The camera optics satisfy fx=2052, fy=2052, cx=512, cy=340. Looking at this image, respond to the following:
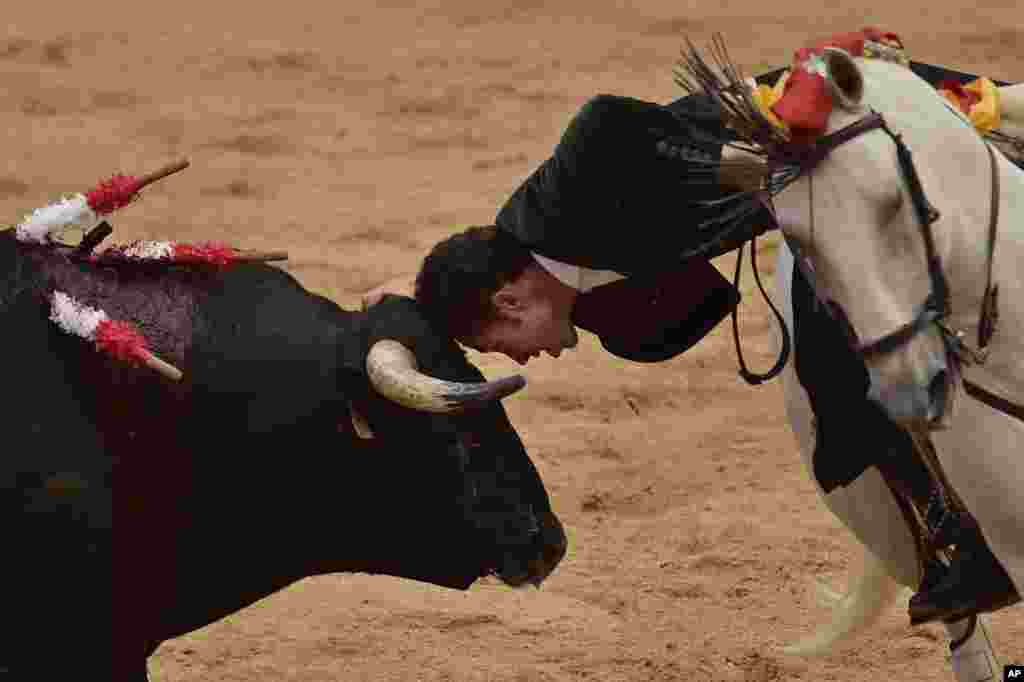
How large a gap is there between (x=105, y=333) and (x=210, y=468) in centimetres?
26

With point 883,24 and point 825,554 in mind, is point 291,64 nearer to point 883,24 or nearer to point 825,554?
point 883,24

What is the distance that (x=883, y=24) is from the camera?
796 cm

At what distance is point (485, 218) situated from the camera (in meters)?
6.34

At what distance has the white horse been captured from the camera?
2676 millimetres

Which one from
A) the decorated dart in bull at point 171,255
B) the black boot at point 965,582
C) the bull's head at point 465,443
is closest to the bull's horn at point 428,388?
the bull's head at point 465,443

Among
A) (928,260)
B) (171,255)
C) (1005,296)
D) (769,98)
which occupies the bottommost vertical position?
(171,255)

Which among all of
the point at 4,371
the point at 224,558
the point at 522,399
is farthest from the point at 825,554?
the point at 4,371

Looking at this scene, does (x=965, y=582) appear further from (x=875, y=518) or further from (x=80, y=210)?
(x=80, y=210)

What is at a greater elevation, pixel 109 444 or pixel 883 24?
pixel 109 444

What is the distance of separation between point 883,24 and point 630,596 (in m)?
4.09

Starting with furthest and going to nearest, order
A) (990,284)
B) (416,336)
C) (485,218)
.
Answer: (485,218), (416,336), (990,284)

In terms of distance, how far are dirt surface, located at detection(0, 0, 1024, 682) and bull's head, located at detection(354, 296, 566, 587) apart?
1.03 meters

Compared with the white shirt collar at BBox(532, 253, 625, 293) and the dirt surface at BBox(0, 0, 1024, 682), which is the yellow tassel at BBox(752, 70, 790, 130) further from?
the dirt surface at BBox(0, 0, 1024, 682)

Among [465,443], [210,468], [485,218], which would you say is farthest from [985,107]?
[485,218]
